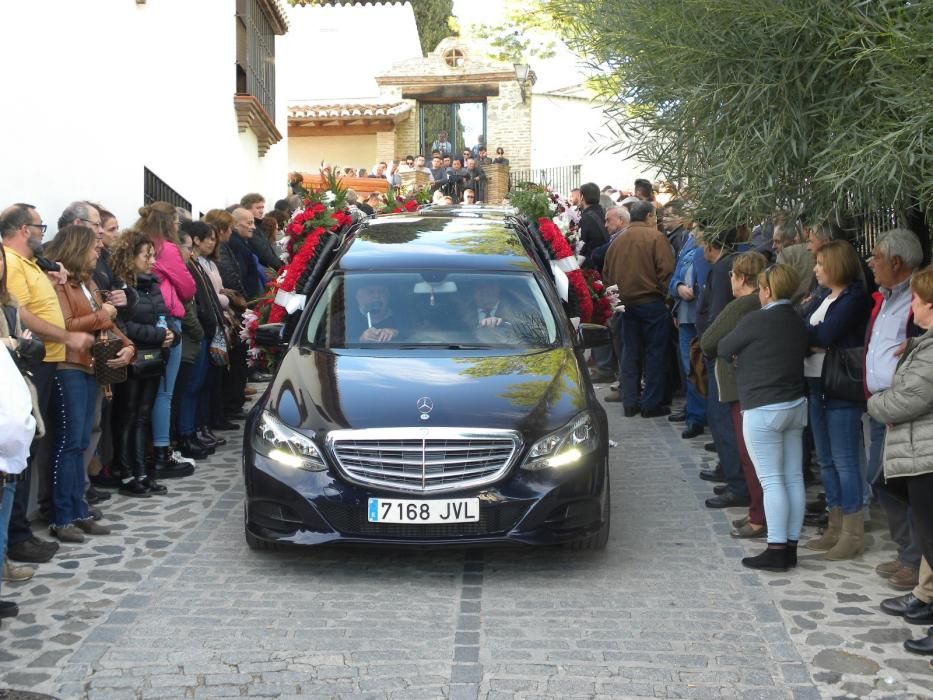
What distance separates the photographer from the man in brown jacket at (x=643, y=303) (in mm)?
11633

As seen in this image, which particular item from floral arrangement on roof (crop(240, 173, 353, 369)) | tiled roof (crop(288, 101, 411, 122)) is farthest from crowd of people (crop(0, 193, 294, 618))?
tiled roof (crop(288, 101, 411, 122))

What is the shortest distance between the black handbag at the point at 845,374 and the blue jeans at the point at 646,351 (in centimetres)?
467

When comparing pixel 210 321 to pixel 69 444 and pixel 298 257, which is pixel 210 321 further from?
pixel 69 444

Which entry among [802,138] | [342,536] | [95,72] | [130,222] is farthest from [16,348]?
[130,222]

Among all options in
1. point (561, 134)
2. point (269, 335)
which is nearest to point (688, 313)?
point (269, 335)

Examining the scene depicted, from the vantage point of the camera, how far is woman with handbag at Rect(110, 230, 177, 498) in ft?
28.1

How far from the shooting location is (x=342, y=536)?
21.5 ft

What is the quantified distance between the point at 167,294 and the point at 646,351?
185 inches

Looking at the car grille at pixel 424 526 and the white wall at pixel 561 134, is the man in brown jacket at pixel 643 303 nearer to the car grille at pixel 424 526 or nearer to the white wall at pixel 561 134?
the car grille at pixel 424 526

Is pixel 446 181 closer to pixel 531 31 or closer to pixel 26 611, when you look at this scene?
pixel 531 31

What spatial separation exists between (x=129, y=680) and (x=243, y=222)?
7.70m

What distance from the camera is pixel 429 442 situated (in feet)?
21.4

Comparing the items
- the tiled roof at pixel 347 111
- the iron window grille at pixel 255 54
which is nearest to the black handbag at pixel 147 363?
the iron window grille at pixel 255 54

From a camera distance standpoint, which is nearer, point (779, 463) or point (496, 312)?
point (779, 463)
